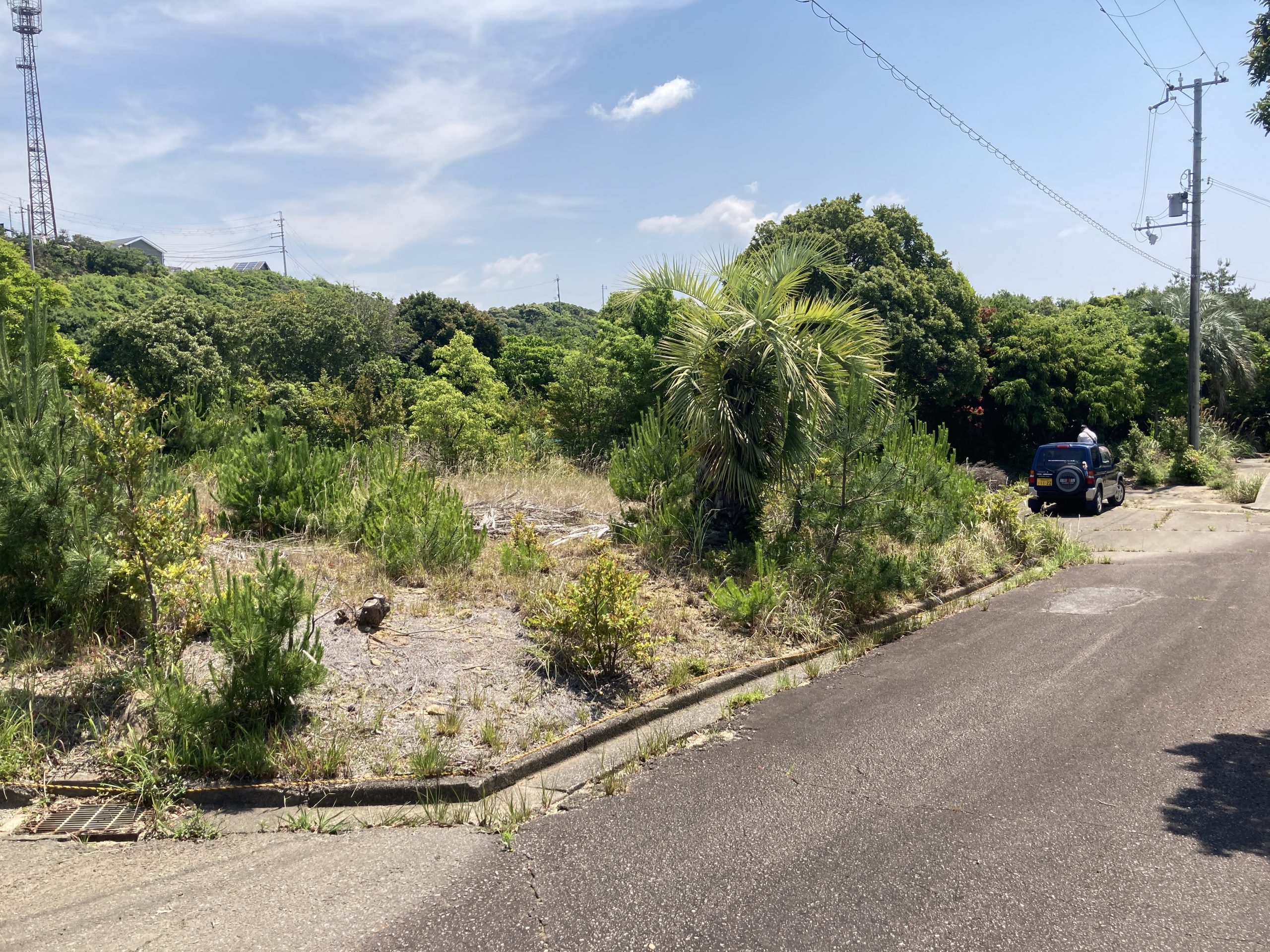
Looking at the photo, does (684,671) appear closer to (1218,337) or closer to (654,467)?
(654,467)

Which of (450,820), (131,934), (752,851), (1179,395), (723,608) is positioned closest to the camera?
(131,934)

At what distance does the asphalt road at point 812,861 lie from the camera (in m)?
3.08

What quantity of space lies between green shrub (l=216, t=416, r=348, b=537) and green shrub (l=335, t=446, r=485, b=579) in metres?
0.34

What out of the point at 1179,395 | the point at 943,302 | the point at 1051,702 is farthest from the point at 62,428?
the point at 1179,395

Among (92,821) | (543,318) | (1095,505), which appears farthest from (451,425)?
(543,318)

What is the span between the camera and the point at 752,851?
12.2 ft

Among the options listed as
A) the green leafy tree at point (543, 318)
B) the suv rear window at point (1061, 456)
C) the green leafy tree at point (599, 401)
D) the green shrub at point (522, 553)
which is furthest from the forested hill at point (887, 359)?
the green leafy tree at point (543, 318)

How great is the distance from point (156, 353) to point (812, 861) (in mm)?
27472

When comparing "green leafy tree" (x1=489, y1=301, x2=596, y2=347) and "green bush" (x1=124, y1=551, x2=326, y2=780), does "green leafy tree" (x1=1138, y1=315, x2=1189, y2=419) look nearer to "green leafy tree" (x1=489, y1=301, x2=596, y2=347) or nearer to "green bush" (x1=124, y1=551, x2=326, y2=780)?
"green bush" (x1=124, y1=551, x2=326, y2=780)

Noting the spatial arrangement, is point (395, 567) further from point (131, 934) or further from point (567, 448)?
point (567, 448)

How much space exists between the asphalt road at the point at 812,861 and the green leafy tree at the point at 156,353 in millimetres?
24194

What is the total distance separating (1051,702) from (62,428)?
7.30 m

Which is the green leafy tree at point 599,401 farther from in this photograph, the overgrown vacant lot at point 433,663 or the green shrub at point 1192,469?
the green shrub at point 1192,469

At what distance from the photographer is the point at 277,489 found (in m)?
8.41
